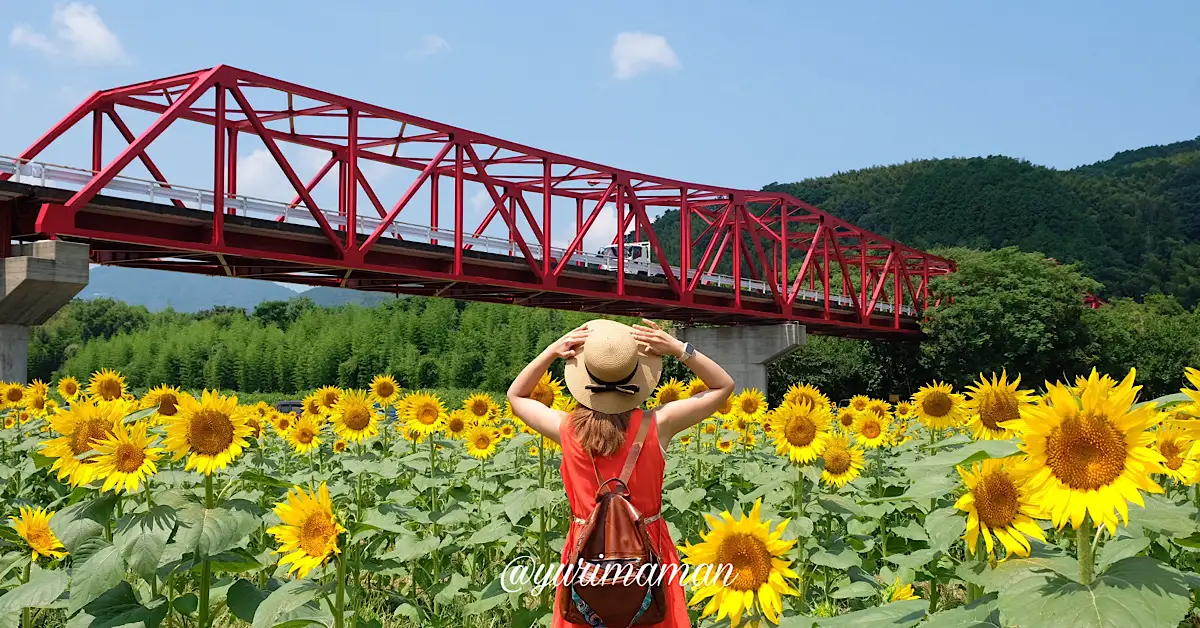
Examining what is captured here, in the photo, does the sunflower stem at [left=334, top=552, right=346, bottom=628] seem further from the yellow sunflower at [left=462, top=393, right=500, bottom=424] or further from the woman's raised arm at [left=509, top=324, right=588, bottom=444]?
the yellow sunflower at [left=462, top=393, right=500, bottom=424]

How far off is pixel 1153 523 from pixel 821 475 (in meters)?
2.89

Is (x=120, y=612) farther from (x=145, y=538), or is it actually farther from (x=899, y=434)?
(x=899, y=434)

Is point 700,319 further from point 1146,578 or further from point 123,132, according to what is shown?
point 1146,578

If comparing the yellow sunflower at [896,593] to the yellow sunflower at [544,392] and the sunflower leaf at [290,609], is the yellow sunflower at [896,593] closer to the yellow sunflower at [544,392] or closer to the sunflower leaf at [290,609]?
the sunflower leaf at [290,609]

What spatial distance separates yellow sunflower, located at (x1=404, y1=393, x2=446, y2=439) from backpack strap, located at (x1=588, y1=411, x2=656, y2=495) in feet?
10.7

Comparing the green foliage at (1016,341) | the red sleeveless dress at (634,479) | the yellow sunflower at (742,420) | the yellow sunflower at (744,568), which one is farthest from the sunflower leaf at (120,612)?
the green foliage at (1016,341)

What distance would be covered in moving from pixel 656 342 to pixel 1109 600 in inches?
83.2

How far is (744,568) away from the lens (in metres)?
3.10

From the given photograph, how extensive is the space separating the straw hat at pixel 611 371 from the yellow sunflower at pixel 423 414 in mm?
3127

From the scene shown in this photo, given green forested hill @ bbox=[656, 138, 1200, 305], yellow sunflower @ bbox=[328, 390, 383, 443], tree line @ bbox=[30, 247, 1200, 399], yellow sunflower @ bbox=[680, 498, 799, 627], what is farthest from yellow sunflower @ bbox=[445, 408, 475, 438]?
green forested hill @ bbox=[656, 138, 1200, 305]

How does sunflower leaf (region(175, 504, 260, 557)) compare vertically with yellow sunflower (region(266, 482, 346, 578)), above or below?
above

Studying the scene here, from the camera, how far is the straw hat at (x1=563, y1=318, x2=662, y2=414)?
3.54 metres

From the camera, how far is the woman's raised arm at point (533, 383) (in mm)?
3734

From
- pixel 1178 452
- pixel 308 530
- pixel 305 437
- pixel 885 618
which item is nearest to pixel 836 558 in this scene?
pixel 1178 452
